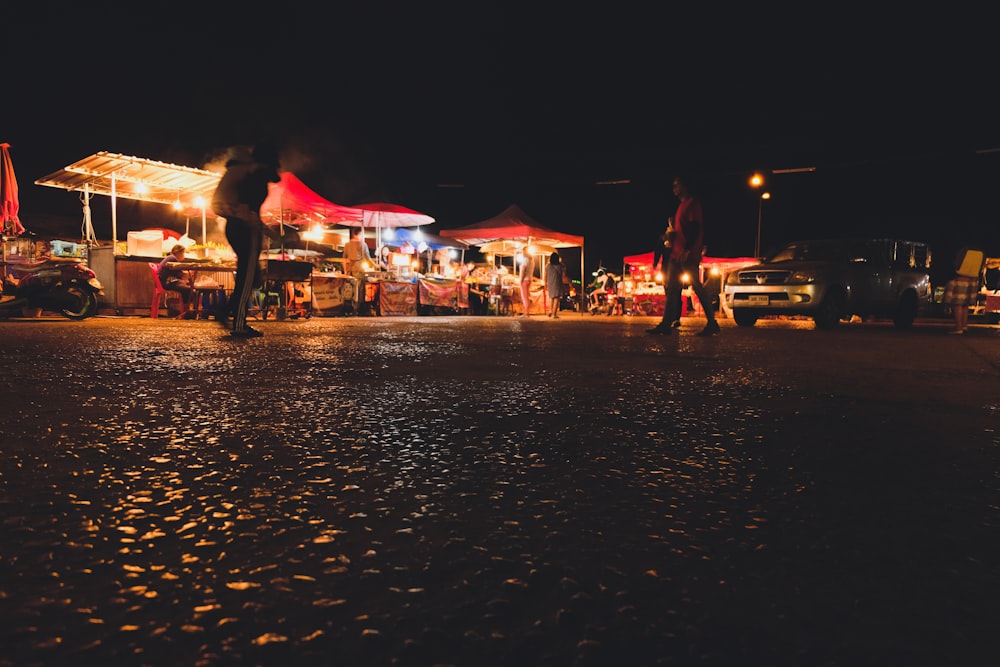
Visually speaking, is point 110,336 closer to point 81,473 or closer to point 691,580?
point 81,473

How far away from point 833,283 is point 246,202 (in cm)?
922

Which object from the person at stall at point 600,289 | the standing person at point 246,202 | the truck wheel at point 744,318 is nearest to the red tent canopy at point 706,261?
the person at stall at point 600,289

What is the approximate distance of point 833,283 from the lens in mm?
10445

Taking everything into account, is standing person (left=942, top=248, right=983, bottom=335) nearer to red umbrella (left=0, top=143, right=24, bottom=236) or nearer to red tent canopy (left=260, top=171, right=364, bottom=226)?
red tent canopy (left=260, top=171, right=364, bottom=226)

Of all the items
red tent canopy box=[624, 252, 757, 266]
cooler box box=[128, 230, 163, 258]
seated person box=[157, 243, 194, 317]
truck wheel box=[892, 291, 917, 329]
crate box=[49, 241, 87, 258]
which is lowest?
truck wheel box=[892, 291, 917, 329]

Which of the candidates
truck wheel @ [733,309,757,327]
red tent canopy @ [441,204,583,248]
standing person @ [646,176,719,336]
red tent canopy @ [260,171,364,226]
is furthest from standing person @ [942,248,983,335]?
red tent canopy @ [260,171,364,226]

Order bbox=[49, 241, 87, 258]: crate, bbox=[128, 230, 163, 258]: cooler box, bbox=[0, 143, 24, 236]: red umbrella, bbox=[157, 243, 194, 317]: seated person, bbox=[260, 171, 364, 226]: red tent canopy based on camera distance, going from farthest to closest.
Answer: bbox=[49, 241, 87, 258]: crate, bbox=[260, 171, 364, 226]: red tent canopy, bbox=[128, 230, 163, 258]: cooler box, bbox=[0, 143, 24, 236]: red umbrella, bbox=[157, 243, 194, 317]: seated person

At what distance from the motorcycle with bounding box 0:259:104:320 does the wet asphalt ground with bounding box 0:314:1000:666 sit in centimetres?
791

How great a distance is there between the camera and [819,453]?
68.2 inches

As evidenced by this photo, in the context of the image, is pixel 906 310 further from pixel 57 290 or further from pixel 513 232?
pixel 57 290

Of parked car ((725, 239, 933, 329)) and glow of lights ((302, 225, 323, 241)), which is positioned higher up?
glow of lights ((302, 225, 323, 241))

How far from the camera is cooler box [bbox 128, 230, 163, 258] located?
12.2 meters

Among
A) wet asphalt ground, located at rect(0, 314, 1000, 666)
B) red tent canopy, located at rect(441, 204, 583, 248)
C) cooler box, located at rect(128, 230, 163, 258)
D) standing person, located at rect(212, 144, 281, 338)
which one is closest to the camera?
wet asphalt ground, located at rect(0, 314, 1000, 666)

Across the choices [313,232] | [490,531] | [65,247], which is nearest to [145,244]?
[313,232]
